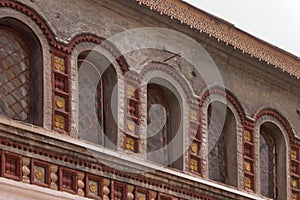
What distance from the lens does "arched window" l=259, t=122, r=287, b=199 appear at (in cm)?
2159

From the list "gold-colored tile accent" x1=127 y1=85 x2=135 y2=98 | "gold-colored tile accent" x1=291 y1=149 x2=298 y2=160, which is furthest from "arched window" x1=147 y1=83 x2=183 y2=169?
"gold-colored tile accent" x1=291 y1=149 x2=298 y2=160

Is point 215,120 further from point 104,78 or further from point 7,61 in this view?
point 7,61

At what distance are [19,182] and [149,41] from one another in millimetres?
3821

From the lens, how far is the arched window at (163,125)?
1941cm

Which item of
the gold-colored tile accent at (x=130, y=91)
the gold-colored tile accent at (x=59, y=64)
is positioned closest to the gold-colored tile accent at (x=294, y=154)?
the gold-colored tile accent at (x=130, y=91)

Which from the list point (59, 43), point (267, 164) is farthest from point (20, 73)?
point (267, 164)

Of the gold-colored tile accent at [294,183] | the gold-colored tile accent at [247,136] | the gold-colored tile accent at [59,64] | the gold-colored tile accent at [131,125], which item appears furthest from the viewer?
the gold-colored tile accent at [294,183]

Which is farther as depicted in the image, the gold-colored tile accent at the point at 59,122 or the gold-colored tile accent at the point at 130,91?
the gold-colored tile accent at the point at 130,91

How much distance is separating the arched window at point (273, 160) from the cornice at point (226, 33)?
1.05 metres

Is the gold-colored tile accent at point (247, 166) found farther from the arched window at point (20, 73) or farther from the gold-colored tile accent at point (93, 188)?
the arched window at point (20, 73)

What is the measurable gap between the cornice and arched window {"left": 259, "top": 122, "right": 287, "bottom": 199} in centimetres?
105

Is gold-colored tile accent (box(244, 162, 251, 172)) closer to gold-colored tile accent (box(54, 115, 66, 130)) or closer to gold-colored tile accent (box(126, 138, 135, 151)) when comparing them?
gold-colored tile accent (box(126, 138, 135, 151))

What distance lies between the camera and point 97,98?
18.6 m

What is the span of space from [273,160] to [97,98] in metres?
4.37
